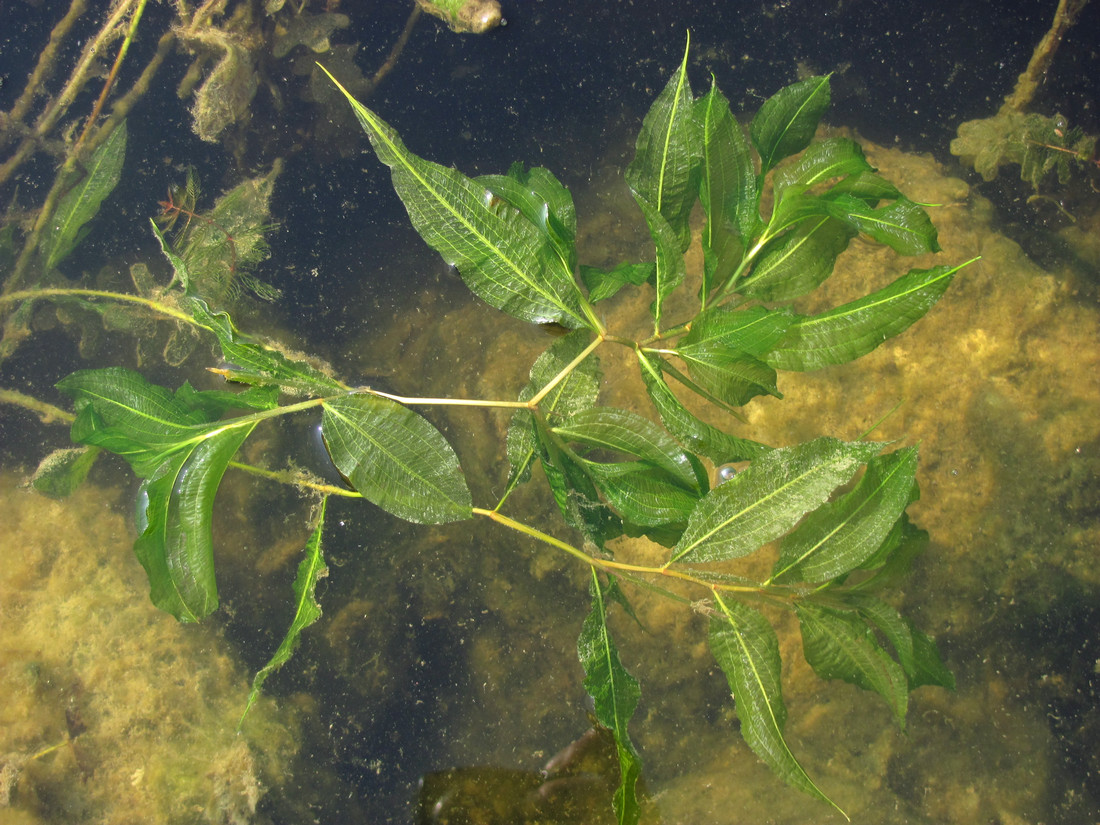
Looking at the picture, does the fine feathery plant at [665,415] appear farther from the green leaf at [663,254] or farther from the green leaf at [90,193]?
the green leaf at [90,193]

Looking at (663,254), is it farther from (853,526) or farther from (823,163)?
(853,526)

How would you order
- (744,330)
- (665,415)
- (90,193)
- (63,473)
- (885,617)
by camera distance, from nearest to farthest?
(744,330) → (665,415) → (885,617) → (63,473) → (90,193)

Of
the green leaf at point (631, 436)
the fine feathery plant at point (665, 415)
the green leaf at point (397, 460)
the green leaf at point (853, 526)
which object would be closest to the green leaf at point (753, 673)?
the fine feathery plant at point (665, 415)

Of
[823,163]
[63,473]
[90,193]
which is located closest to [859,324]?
[823,163]

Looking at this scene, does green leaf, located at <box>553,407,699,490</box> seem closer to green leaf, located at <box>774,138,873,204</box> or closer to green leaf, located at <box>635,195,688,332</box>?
green leaf, located at <box>635,195,688,332</box>

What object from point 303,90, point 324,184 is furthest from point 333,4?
point 324,184

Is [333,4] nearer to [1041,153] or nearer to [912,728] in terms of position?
[1041,153]

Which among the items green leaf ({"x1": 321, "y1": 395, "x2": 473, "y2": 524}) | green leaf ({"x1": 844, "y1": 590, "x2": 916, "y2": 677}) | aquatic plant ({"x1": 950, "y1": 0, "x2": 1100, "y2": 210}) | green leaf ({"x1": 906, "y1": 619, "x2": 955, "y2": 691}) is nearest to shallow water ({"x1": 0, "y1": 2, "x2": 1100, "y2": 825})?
aquatic plant ({"x1": 950, "y1": 0, "x2": 1100, "y2": 210})
